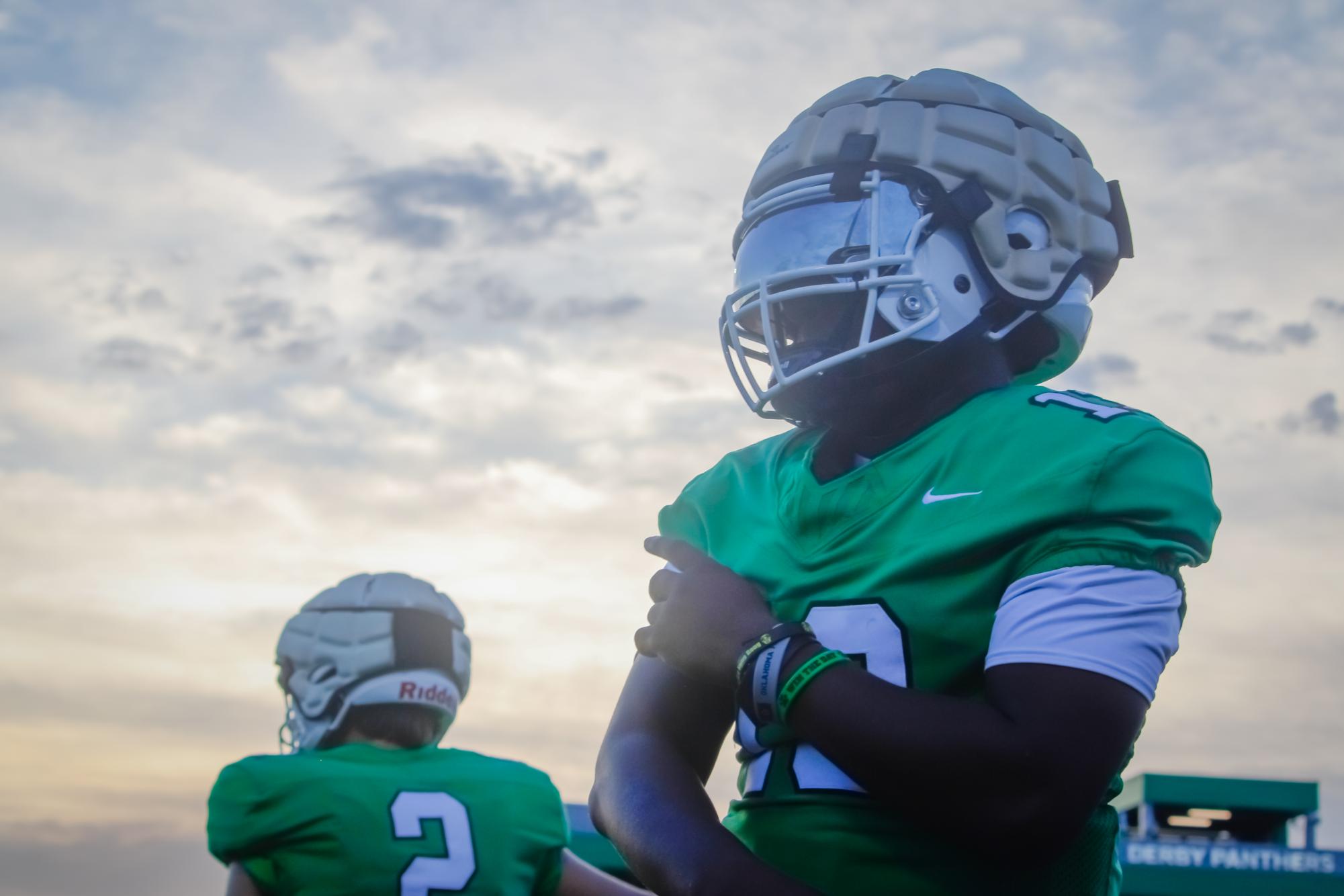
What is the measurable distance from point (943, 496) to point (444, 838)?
2.58m

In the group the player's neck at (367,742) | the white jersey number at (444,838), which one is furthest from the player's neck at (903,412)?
the player's neck at (367,742)

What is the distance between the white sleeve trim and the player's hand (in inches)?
12.3

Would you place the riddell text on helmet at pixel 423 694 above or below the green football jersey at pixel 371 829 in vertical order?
above

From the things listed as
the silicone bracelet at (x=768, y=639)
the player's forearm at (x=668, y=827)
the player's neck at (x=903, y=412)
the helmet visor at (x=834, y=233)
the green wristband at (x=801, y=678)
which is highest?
the helmet visor at (x=834, y=233)

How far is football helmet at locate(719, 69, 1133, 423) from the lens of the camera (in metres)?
2.14

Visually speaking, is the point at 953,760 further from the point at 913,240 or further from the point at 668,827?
the point at 913,240

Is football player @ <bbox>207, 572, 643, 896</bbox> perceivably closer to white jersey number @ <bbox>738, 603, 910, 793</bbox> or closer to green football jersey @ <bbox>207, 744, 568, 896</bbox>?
green football jersey @ <bbox>207, 744, 568, 896</bbox>

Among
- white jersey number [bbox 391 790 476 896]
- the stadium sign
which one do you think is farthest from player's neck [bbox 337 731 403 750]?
the stadium sign

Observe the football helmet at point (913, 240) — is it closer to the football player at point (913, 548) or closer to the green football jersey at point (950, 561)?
the football player at point (913, 548)

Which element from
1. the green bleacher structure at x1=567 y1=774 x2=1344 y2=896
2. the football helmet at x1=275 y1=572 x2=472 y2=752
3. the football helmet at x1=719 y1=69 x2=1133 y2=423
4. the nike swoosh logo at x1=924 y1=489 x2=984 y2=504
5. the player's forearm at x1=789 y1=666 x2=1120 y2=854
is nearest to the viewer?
the player's forearm at x1=789 y1=666 x2=1120 y2=854

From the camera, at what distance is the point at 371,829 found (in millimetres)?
4035

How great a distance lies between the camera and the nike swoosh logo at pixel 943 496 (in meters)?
1.91

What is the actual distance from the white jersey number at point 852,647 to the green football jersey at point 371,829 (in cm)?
233

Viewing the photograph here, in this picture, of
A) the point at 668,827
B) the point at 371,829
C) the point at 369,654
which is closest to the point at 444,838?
the point at 371,829
